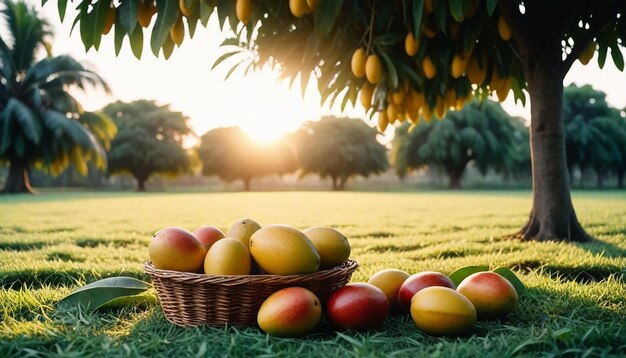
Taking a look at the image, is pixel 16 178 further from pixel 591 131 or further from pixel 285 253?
pixel 591 131

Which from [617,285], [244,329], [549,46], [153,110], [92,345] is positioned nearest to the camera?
[92,345]

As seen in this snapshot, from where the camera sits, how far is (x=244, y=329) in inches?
88.5

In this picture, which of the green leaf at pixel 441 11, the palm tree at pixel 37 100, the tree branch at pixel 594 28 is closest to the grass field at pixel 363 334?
the green leaf at pixel 441 11

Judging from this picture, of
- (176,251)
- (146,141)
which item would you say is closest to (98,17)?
(176,251)

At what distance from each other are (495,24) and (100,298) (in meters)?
4.09

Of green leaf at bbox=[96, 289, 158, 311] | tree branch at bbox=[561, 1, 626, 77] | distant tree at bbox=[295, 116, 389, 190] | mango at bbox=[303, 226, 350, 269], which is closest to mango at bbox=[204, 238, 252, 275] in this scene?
mango at bbox=[303, 226, 350, 269]

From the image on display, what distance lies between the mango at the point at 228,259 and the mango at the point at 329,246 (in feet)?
1.20

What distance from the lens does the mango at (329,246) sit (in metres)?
2.45

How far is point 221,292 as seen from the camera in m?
2.20

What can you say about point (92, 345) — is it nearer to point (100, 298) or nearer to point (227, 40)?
point (100, 298)

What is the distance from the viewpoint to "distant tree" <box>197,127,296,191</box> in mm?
45344

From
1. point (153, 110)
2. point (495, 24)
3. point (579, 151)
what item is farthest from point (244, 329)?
point (153, 110)

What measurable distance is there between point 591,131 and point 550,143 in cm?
3634

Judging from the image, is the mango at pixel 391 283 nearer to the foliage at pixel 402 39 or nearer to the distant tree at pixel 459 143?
the foliage at pixel 402 39
